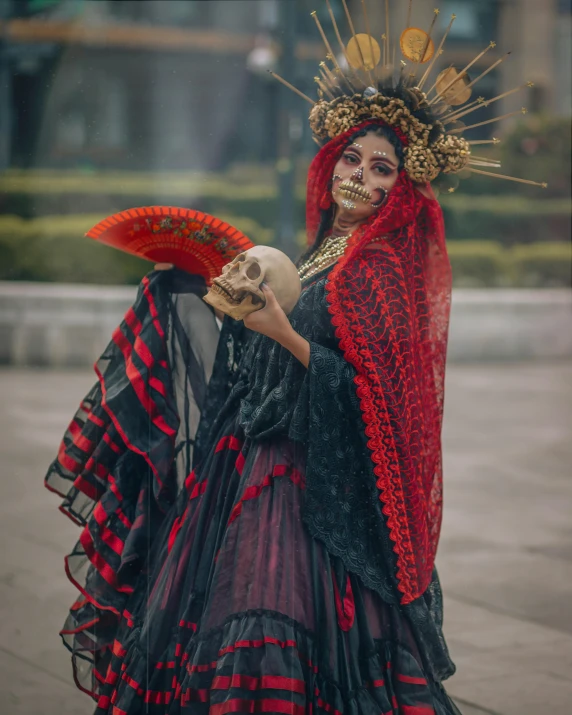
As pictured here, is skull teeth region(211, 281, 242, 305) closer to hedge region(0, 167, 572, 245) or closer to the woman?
the woman

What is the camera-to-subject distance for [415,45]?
2.85 m

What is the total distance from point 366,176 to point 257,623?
123cm

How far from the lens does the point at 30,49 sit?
19.1 metres

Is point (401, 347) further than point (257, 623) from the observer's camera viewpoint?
Yes

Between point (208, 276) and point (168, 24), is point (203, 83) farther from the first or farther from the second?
point (208, 276)

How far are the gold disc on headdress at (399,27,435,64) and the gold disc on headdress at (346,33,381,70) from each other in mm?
98

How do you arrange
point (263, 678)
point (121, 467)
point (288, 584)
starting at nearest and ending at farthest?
point (263, 678) → point (288, 584) → point (121, 467)

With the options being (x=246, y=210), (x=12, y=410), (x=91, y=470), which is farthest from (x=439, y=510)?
(x=246, y=210)

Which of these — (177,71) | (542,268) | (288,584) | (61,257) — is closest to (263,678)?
(288,584)

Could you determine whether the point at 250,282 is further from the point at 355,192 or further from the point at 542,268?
the point at 542,268

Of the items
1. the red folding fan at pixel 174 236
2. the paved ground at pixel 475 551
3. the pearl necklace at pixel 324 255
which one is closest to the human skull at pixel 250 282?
the pearl necklace at pixel 324 255

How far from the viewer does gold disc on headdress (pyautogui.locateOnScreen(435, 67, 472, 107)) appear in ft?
9.40

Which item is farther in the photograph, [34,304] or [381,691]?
[34,304]

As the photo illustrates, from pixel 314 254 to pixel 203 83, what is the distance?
20.9m
